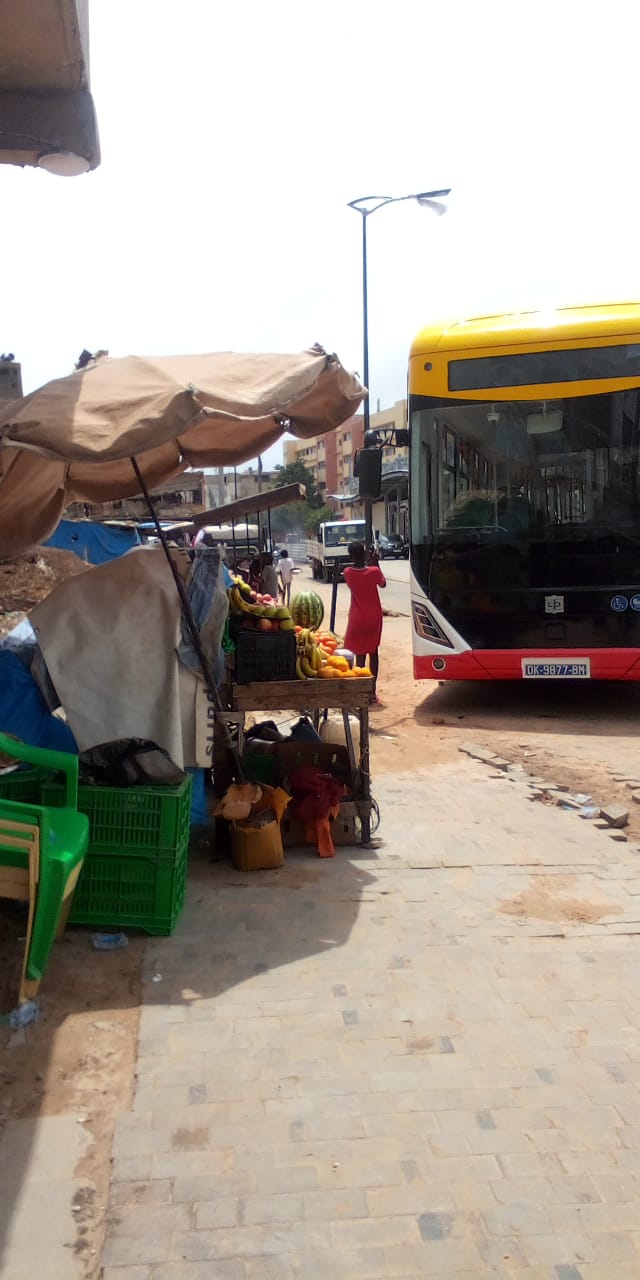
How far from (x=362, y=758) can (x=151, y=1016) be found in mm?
2230

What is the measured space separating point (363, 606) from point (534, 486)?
2.17m

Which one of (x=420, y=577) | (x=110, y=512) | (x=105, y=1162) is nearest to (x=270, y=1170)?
(x=105, y=1162)

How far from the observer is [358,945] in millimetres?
4090

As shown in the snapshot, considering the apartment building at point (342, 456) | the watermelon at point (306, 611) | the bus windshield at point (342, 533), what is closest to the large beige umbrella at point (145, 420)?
the watermelon at point (306, 611)

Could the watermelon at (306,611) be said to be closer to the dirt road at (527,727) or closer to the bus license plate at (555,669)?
the dirt road at (527,727)

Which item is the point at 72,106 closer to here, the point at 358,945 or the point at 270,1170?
the point at 358,945

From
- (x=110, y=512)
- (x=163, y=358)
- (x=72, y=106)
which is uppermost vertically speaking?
(x=72, y=106)

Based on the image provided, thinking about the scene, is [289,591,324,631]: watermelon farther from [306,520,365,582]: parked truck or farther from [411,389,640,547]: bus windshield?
[306,520,365,582]: parked truck

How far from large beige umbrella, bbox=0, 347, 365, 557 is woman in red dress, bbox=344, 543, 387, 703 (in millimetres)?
3738

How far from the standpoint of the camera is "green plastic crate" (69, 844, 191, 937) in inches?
162

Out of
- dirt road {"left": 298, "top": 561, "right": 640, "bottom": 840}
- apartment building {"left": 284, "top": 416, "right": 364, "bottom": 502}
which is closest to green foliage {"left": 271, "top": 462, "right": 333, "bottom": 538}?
apartment building {"left": 284, "top": 416, "right": 364, "bottom": 502}

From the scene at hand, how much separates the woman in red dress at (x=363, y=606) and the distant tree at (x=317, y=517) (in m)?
65.0

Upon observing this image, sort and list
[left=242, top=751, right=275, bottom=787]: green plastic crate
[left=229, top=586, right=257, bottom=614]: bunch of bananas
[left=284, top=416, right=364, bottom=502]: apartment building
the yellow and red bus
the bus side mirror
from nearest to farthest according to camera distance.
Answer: [left=229, top=586, right=257, bottom=614]: bunch of bananas < [left=242, top=751, right=275, bottom=787]: green plastic crate < the yellow and red bus < the bus side mirror < [left=284, top=416, right=364, bottom=502]: apartment building

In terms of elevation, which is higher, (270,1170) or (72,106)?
(72,106)
